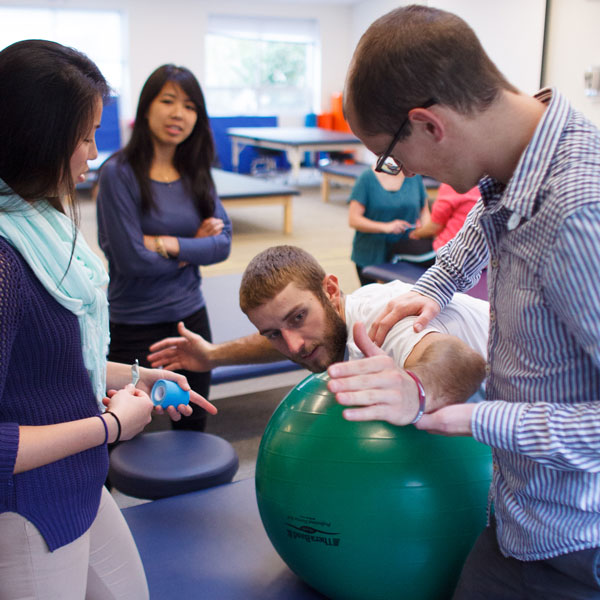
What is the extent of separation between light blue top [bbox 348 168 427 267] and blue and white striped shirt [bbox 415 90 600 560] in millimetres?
2696

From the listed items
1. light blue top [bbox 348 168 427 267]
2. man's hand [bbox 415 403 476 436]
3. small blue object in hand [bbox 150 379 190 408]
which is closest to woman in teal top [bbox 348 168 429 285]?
light blue top [bbox 348 168 427 267]

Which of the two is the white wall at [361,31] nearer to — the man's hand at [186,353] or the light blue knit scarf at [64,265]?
the man's hand at [186,353]

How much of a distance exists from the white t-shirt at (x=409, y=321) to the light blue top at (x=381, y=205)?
1.84m

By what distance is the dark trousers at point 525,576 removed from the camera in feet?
3.35

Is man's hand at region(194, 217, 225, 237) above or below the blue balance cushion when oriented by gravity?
above

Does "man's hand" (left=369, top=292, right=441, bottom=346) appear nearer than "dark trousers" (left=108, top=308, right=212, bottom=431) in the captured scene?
Yes

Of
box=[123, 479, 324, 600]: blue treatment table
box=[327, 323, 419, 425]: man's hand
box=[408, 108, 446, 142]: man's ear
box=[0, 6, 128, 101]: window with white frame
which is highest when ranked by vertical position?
box=[0, 6, 128, 101]: window with white frame

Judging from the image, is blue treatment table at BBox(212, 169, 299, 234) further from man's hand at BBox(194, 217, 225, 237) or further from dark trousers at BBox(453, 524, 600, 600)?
dark trousers at BBox(453, 524, 600, 600)

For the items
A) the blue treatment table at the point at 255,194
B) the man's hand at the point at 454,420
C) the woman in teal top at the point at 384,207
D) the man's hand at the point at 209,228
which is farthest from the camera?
the blue treatment table at the point at 255,194

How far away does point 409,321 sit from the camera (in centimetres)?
153

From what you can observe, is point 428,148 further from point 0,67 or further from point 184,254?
point 184,254

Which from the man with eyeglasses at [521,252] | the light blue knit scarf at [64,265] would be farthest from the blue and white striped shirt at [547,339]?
the light blue knit scarf at [64,265]

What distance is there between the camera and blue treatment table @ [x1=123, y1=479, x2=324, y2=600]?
158cm

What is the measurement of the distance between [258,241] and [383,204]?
3.50 meters
